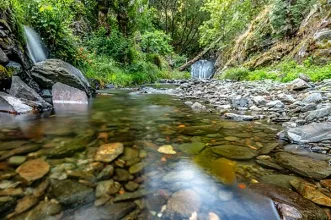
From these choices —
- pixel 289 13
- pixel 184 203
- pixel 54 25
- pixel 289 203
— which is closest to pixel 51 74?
pixel 54 25

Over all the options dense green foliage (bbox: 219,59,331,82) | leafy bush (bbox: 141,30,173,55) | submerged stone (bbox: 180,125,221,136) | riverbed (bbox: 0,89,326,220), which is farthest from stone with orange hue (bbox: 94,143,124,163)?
leafy bush (bbox: 141,30,173,55)

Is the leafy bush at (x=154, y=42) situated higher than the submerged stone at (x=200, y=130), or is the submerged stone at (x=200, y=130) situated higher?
the leafy bush at (x=154, y=42)

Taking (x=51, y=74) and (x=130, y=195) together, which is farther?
(x=51, y=74)

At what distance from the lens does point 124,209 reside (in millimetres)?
1233

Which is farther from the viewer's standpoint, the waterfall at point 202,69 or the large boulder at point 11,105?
the waterfall at point 202,69

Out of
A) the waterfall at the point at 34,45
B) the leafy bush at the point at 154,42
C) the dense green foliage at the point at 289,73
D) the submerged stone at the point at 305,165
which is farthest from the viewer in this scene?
the leafy bush at the point at 154,42

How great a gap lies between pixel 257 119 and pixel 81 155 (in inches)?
106

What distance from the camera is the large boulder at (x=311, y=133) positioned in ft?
7.11

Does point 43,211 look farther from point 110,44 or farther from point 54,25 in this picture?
point 110,44

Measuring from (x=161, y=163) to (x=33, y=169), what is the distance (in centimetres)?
101

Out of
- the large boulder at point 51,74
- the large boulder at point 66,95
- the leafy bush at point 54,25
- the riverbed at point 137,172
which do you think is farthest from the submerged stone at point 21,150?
the leafy bush at point 54,25

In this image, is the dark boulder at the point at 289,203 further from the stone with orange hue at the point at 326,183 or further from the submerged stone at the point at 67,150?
the submerged stone at the point at 67,150

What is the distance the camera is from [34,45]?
20.2 ft

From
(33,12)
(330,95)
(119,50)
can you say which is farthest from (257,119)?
(119,50)
